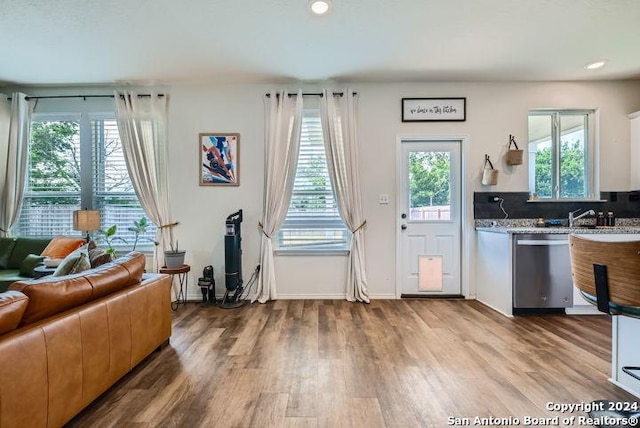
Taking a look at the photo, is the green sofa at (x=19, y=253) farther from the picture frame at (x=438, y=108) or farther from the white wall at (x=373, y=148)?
the picture frame at (x=438, y=108)

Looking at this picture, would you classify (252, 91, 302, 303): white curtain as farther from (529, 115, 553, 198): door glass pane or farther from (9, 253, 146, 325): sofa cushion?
(529, 115, 553, 198): door glass pane

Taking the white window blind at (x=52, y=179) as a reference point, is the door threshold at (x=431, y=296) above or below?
below

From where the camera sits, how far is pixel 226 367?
6.88 feet

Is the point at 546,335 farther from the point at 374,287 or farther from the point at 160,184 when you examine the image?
the point at 160,184

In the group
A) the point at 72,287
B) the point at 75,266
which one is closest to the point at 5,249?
the point at 75,266

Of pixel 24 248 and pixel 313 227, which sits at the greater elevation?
pixel 313 227

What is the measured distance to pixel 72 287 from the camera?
62.6 inches

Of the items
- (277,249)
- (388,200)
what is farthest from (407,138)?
(277,249)

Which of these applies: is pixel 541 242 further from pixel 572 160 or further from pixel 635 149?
pixel 635 149

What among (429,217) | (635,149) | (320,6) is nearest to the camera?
(320,6)

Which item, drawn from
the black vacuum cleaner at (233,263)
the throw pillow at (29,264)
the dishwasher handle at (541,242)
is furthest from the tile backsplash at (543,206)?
the throw pillow at (29,264)

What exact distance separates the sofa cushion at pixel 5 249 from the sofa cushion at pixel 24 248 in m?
0.04

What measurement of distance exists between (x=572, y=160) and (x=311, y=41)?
3637mm

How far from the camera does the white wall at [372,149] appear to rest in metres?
3.69
